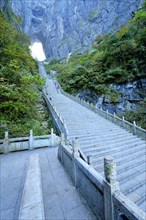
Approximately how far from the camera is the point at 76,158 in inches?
181

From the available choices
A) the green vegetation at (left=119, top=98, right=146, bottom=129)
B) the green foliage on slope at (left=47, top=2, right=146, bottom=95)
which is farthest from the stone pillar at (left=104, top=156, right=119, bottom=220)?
the green foliage on slope at (left=47, top=2, right=146, bottom=95)

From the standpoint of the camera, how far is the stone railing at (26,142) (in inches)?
359

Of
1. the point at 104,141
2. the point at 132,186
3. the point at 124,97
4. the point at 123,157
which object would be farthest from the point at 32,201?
the point at 124,97

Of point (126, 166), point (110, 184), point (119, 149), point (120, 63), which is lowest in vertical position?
point (126, 166)

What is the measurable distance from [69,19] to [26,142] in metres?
66.6

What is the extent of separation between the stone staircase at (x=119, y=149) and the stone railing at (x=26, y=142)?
1694 millimetres

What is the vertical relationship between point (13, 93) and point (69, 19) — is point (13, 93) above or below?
below

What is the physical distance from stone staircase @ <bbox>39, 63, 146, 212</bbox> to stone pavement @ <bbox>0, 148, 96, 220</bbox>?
1887mm

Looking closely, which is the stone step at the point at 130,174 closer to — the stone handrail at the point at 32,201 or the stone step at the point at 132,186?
the stone step at the point at 132,186

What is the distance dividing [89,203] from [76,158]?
4.22 ft

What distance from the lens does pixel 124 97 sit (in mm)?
18094

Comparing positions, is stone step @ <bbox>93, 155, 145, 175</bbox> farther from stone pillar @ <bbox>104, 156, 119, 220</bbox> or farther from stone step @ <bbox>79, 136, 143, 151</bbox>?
stone pillar @ <bbox>104, 156, 119, 220</bbox>

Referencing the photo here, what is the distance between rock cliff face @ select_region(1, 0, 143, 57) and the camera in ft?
152

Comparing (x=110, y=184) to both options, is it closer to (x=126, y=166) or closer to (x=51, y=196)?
(x=51, y=196)
